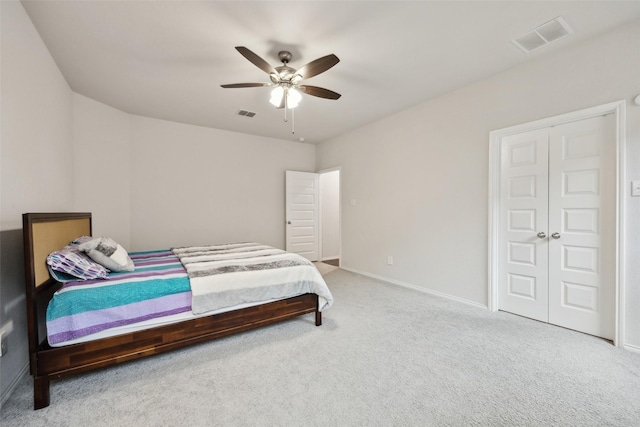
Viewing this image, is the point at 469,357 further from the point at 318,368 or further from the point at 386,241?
the point at 386,241

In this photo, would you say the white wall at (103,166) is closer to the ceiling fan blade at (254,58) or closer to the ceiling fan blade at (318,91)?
the ceiling fan blade at (254,58)

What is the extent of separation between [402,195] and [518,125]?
1.63 metres

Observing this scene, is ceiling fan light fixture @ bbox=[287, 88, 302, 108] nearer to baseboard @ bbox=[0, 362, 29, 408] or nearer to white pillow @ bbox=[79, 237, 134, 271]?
white pillow @ bbox=[79, 237, 134, 271]

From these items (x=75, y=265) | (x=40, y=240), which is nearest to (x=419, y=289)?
(x=75, y=265)

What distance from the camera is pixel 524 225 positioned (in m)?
2.79

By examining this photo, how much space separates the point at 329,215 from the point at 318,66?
4398mm

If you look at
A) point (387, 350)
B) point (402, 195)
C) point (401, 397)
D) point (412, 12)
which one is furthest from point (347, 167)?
point (401, 397)

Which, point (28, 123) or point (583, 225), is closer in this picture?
point (28, 123)

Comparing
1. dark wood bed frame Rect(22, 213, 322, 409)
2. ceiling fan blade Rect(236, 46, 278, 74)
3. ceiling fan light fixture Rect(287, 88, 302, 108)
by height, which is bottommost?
dark wood bed frame Rect(22, 213, 322, 409)

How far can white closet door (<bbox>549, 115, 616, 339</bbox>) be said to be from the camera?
2.29 meters

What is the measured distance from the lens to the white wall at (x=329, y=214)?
6242 millimetres

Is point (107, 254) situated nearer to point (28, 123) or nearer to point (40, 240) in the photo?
point (40, 240)

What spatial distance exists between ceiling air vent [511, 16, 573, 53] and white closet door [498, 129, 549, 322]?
0.81m

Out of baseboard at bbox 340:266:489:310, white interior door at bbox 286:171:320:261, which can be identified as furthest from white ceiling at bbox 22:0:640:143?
baseboard at bbox 340:266:489:310
